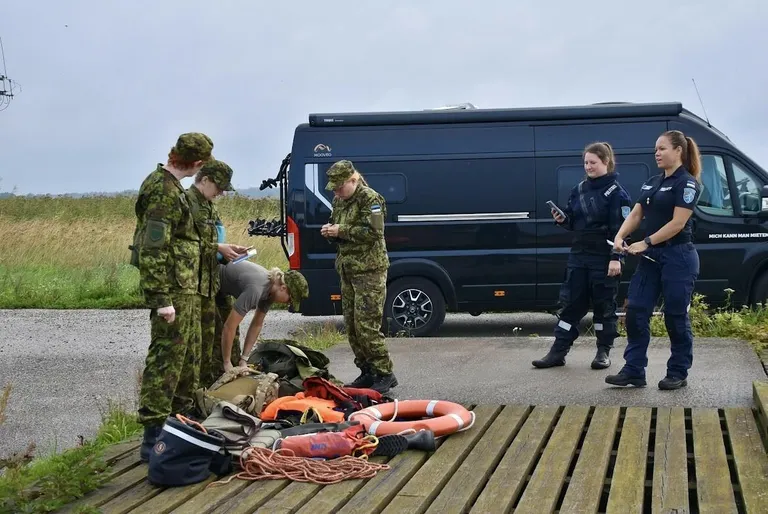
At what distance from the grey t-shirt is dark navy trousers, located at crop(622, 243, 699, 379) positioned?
2.64m

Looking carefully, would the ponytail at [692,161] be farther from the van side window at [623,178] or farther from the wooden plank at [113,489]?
the wooden plank at [113,489]

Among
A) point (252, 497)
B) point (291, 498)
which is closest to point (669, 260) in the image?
point (291, 498)

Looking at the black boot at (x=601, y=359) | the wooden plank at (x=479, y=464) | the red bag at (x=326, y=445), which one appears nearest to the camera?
the wooden plank at (x=479, y=464)

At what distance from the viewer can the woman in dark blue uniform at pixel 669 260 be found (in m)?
6.86

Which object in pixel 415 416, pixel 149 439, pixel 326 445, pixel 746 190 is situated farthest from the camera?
pixel 746 190

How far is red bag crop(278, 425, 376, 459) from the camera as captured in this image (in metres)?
5.30

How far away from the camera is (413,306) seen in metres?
11.3

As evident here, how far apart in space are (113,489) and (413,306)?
656 cm

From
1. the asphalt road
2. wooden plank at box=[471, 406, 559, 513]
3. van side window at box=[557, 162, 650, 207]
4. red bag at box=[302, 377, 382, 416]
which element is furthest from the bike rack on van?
wooden plank at box=[471, 406, 559, 513]

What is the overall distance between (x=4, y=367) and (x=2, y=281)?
7628 millimetres

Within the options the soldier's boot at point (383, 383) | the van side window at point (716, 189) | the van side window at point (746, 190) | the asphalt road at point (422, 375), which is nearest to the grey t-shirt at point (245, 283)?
the soldier's boot at point (383, 383)

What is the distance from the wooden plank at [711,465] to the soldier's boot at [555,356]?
1839mm

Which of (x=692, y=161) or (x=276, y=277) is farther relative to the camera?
(x=276, y=277)

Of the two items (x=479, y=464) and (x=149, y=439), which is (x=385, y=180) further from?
(x=479, y=464)
